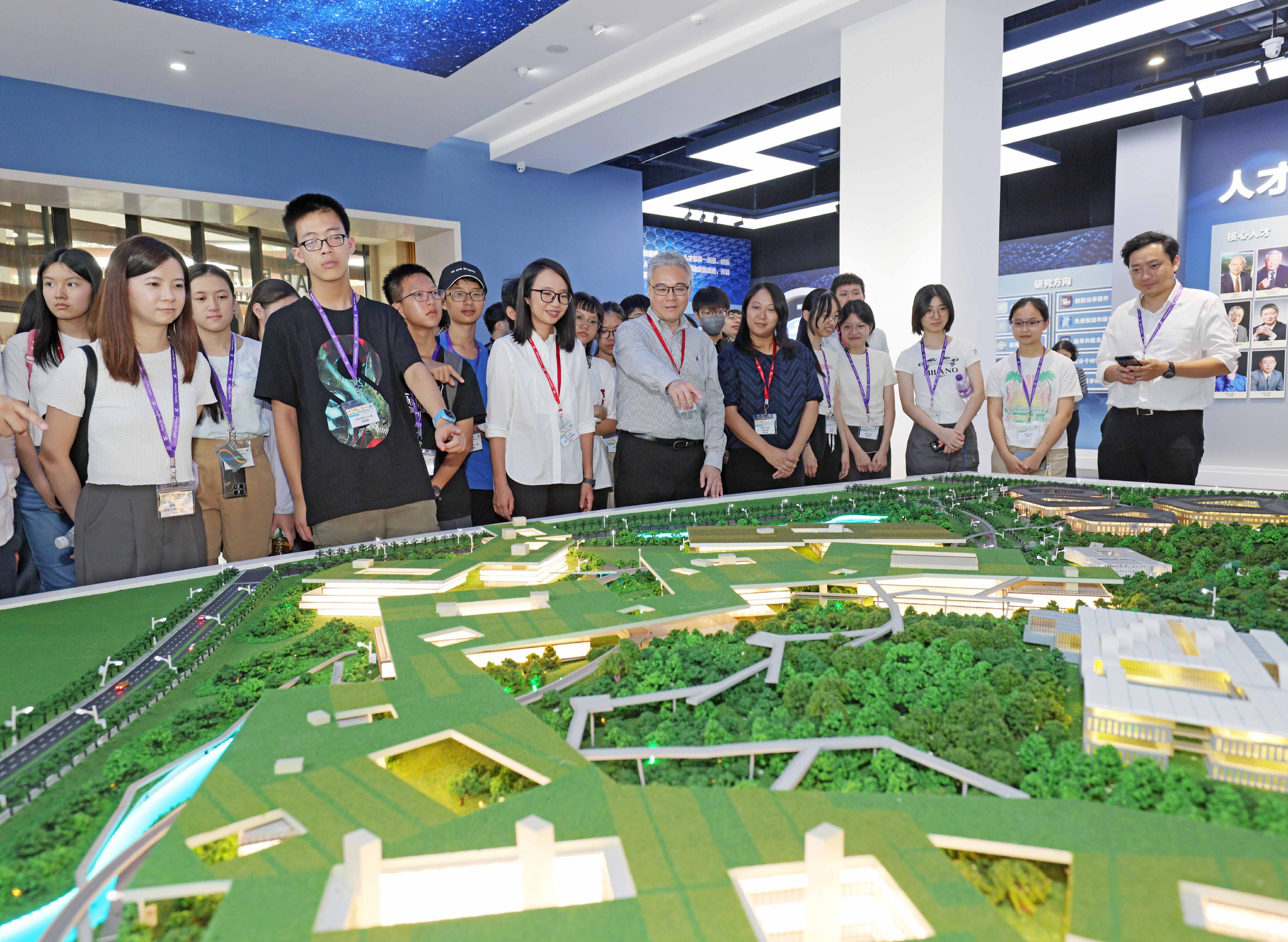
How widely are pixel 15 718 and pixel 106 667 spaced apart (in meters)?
0.18

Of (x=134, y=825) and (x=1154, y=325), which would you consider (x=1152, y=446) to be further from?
(x=134, y=825)

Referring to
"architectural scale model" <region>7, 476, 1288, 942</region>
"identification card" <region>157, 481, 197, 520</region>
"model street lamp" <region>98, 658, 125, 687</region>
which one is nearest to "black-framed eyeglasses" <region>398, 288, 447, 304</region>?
"identification card" <region>157, 481, 197, 520</region>

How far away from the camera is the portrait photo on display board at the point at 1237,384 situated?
876 cm

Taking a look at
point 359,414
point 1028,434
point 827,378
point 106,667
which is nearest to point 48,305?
point 359,414

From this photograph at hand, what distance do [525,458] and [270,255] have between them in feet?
22.0

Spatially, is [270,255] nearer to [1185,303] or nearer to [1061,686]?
[1185,303]

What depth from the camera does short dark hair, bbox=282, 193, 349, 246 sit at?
2322mm

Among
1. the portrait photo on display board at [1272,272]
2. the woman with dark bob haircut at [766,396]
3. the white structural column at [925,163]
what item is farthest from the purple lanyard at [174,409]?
the portrait photo on display board at [1272,272]

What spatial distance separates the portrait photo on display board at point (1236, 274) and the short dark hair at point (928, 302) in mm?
6385

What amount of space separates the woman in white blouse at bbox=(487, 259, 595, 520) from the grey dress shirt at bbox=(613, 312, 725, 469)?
0.32 metres

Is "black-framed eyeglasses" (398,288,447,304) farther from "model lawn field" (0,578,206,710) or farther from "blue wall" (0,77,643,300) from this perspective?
"blue wall" (0,77,643,300)

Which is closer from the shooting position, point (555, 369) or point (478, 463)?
point (555, 369)

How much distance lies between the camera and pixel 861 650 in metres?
1.37

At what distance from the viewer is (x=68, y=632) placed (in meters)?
1.62
